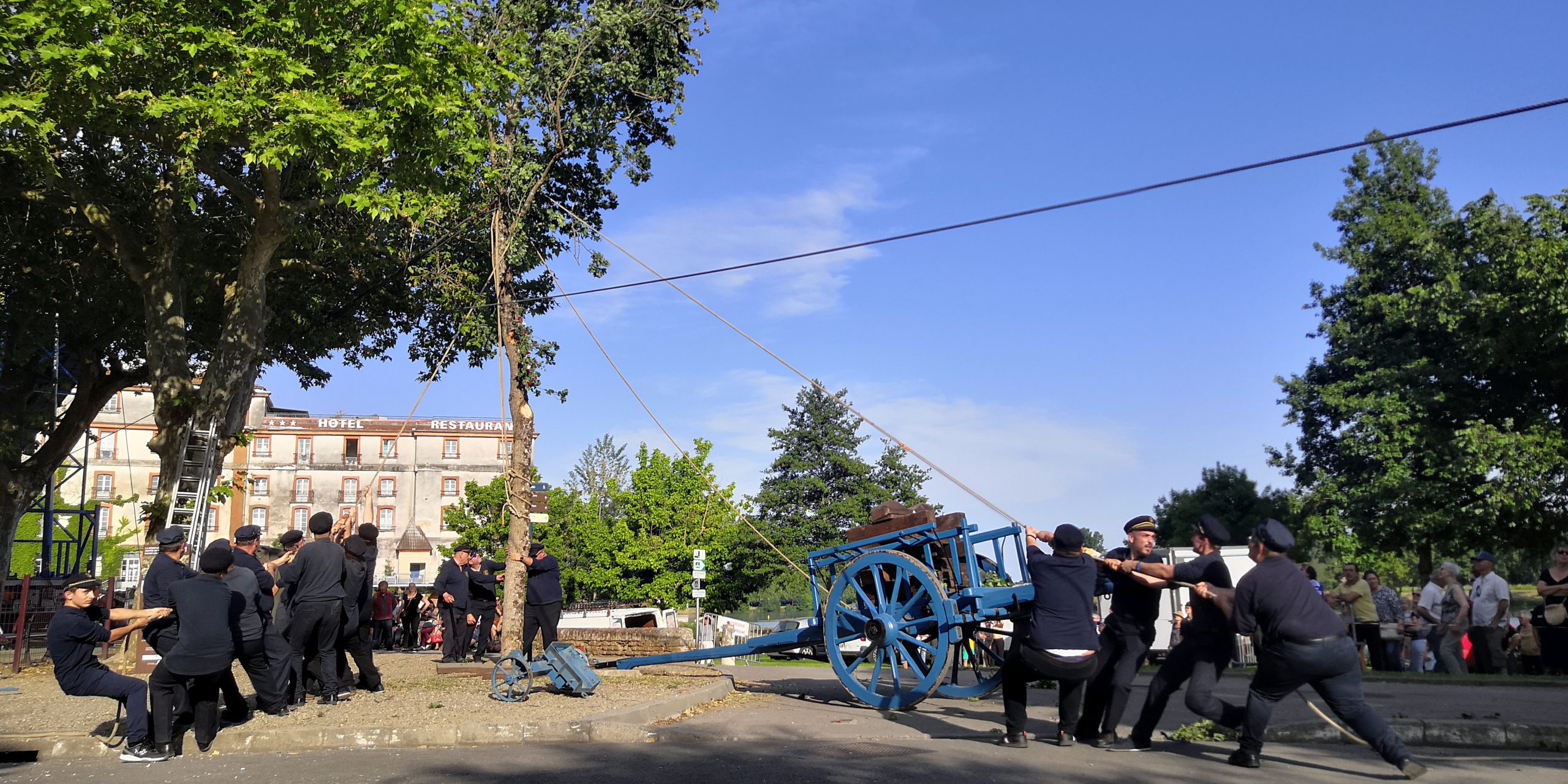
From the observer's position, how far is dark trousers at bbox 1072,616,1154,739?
763 cm

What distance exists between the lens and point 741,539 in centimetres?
5447

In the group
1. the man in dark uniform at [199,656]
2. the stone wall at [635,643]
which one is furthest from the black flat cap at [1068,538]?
the stone wall at [635,643]

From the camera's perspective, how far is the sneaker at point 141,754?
748 centimetres

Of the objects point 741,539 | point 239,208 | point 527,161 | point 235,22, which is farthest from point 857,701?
point 741,539

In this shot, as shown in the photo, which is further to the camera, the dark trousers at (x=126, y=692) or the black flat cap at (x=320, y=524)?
the black flat cap at (x=320, y=524)

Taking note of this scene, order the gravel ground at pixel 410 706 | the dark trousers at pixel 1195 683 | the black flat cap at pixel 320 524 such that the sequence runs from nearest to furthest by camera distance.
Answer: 1. the dark trousers at pixel 1195 683
2. the gravel ground at pixel 410 706
3. the black flat cap at pixel 320 524

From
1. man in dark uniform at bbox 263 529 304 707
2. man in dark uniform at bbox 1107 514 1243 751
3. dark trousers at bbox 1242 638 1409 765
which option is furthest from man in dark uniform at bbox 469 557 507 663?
dark trousers at bbox 1242 638 1409 765

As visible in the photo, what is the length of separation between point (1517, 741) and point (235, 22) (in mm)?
14548

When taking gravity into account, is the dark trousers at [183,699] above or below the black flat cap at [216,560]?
below

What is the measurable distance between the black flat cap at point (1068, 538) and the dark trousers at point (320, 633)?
6568mm

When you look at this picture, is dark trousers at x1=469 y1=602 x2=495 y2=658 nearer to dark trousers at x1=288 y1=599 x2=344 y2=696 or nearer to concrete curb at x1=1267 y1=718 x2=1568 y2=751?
dark trousers at x1=288 y1=599 x2=344 y2=696

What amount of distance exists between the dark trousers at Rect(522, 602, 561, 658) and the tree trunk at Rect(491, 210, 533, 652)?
238 millimetres

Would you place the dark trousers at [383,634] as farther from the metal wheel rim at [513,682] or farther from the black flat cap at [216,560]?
the black flat cap at [216,560]

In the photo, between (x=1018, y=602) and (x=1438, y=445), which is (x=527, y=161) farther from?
(x=1438, y=445)
